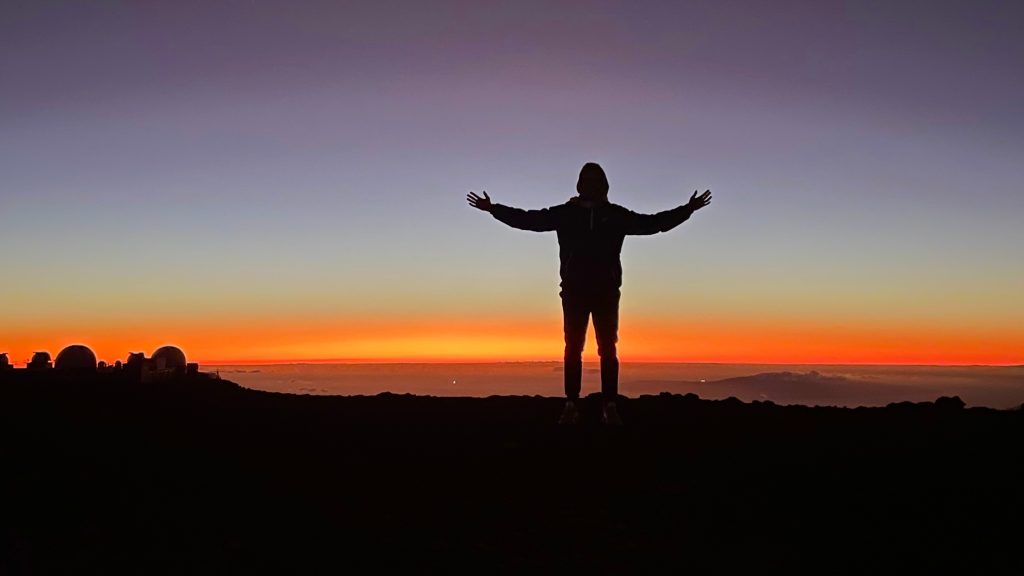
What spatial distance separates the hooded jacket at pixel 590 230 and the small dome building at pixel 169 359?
31.5m

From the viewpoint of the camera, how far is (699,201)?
10.3m

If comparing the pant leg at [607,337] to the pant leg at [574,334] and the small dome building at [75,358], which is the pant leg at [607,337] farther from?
the small dome building at [75,358]

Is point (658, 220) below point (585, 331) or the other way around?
the other way around

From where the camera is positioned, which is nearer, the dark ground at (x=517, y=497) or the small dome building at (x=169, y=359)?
the dark ground at (x=517, y=497)

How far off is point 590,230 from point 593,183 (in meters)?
0.58

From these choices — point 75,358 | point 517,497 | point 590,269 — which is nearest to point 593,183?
point 590,269

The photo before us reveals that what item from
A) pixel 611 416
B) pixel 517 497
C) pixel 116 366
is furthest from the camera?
pixel 116 366

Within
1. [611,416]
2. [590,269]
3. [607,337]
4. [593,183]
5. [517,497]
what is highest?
[593,183]

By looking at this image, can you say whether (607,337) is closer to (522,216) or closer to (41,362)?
(522,216)

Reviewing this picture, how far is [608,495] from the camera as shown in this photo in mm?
5938

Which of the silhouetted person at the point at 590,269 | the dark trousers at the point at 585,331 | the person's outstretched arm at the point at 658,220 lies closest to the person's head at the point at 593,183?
the silhouetted person at the point at 590,269

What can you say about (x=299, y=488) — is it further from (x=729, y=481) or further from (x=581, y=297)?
(x=581, y=297)

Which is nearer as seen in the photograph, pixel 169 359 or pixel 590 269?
pixel 590 269

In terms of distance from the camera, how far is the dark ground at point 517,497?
184 inches
